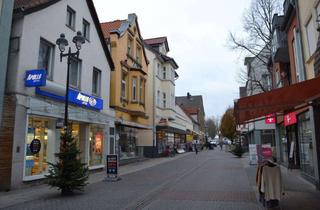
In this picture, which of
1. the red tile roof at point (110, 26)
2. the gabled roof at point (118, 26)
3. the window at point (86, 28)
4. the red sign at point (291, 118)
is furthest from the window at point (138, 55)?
the red sign at point (291, 118)

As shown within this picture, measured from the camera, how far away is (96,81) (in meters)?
20.7

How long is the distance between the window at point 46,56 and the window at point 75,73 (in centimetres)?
228

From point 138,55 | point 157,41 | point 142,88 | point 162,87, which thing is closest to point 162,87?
point 162,87

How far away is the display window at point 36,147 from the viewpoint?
13.8 m

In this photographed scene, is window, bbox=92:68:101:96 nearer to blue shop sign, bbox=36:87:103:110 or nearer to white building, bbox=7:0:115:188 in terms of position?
white building, bbox=7:0:115:188

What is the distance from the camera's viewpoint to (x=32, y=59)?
1390cm

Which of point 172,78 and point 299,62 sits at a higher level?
point 172,78

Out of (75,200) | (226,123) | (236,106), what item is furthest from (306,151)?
(226,123)

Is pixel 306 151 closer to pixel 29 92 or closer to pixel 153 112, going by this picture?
pixel 29 92

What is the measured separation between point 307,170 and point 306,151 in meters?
0.88

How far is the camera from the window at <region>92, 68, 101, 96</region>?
2046 centimetres

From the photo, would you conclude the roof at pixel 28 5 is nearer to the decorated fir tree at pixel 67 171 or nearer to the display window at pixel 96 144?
the decorated fir tree at pixel 67 171

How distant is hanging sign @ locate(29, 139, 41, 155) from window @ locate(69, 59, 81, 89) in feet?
14.8

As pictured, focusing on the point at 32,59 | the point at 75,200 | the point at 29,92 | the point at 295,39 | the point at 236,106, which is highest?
the point at 295,39
